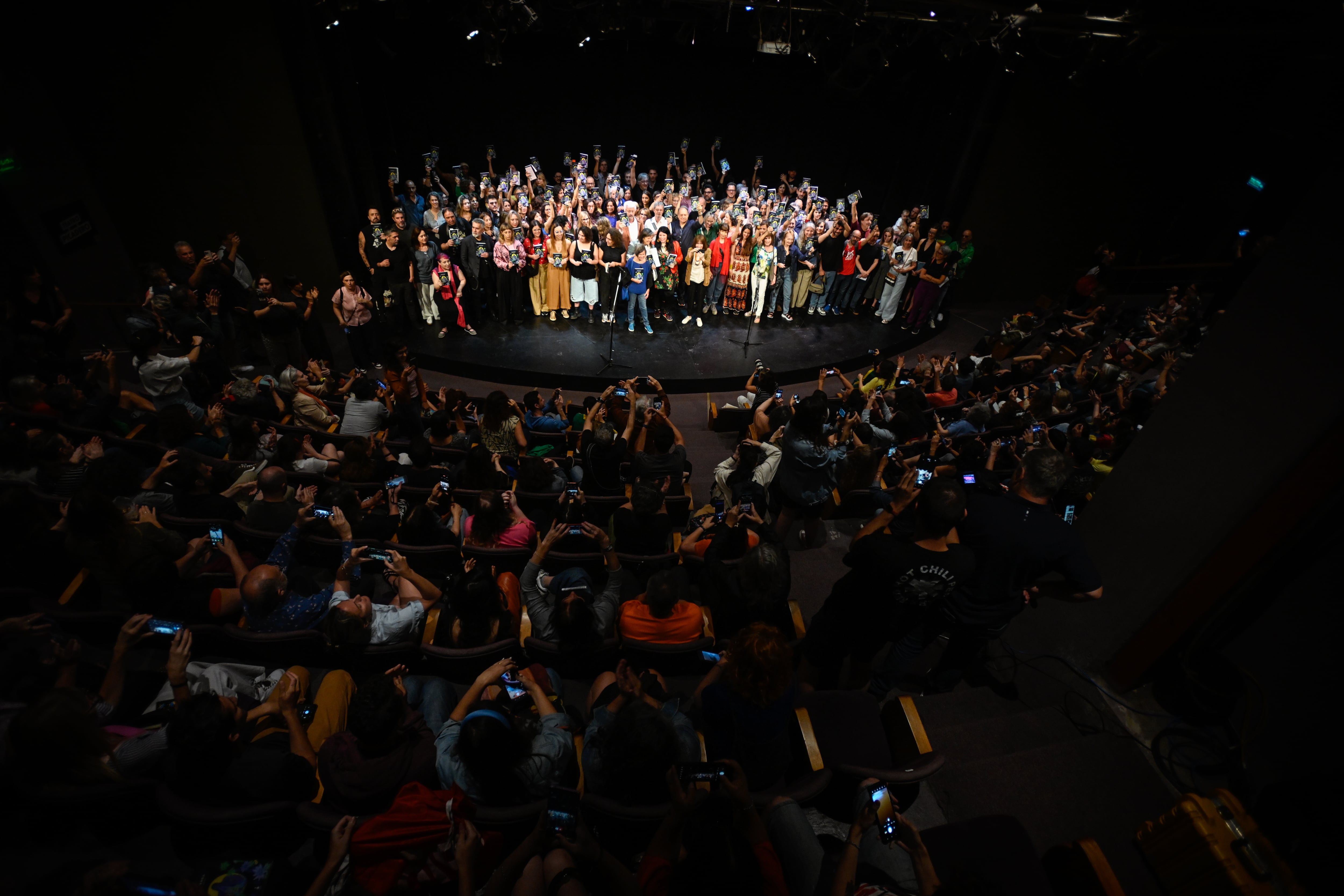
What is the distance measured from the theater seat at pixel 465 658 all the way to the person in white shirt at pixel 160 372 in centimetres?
381

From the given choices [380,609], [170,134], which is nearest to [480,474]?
[380,609]

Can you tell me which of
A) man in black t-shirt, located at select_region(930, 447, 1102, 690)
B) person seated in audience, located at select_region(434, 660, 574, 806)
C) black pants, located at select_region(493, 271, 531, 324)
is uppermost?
man in black t-shirt, located at select_region(930, 447, 1102, 690)

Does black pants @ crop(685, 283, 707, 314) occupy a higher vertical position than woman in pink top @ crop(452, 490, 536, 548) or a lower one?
lower

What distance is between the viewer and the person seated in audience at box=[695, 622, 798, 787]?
249cm

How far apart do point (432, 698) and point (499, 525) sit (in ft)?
3.46

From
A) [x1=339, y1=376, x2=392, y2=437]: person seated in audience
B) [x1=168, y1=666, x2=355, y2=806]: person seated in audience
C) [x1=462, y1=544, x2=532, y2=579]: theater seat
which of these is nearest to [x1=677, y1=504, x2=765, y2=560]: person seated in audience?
[x1=462, y1=544, x2=532, y2=579]: theater seat

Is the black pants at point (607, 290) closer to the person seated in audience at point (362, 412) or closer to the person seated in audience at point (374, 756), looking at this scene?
the person seated in audience at point (362, 412)

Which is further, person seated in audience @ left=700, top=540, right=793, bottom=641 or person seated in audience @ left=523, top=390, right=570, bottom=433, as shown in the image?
person seated in audience @ left=523, top=390, right=570, bottom=433

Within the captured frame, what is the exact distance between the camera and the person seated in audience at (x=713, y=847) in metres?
1.88

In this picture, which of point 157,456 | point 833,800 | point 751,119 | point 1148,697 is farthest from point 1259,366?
point 751,119

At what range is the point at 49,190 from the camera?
727 centimetres

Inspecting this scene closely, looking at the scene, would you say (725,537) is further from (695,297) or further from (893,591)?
(695,297)

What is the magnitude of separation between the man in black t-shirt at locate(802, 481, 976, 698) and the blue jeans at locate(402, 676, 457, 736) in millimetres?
1977

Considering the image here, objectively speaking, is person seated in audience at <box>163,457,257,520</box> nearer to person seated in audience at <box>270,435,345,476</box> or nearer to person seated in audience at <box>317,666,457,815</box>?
person seated in audience at <box>270,435,345,476</box>
